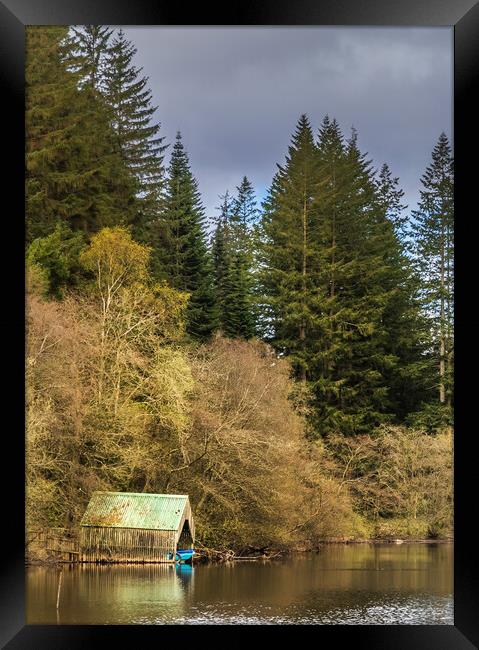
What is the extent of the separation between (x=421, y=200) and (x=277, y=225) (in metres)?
1.31

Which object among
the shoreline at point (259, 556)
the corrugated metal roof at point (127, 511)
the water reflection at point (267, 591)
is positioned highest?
the corrugated metal roof at point (127, 511)

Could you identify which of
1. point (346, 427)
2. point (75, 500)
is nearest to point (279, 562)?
point (346, 427)

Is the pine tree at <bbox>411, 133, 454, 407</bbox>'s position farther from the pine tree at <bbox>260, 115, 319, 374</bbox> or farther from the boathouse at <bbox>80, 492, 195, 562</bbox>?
the boathouse at <bbox>80, 492, 195, 562</bbox>

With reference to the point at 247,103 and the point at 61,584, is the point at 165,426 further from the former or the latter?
the point at 247,103

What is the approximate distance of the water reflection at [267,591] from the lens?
7.76 metres

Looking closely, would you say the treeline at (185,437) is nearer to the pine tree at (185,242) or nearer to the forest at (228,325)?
the forest at (228,325)

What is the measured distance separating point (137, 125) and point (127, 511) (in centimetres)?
337

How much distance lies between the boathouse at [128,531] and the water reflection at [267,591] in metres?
0.13

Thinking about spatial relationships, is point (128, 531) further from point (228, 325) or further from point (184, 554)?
point (228, 325)

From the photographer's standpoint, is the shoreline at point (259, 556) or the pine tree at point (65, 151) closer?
the shoreline at point (259, 556)

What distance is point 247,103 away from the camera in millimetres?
8789

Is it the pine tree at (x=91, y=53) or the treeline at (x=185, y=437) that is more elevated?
the pine tree at (x=91, y=53)
